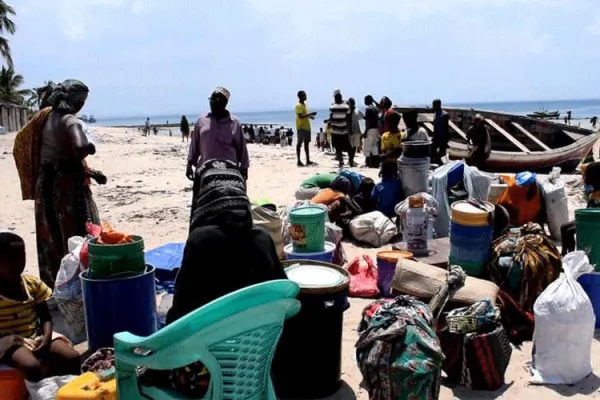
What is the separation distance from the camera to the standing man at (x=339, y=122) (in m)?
12.0

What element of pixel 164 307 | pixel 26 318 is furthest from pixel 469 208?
pixel 26 318

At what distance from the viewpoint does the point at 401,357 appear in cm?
279

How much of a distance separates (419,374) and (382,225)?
151 inches

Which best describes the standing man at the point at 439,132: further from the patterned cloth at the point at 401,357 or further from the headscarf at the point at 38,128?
the patterned cloth at the point at 401,357

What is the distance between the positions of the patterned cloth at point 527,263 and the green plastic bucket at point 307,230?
1368mm

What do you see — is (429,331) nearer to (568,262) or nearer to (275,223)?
(568,262)

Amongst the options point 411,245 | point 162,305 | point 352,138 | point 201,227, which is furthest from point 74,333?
point 352,138

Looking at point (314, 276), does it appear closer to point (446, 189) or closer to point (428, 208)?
point (428, 208)

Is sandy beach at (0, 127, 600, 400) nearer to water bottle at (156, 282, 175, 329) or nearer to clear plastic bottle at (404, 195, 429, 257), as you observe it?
clear plastic bottle at (404, 195, 429, 257)

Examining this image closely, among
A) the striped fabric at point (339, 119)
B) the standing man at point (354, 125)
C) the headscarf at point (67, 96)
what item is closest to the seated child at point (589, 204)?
the headscarf at point (67, 96)

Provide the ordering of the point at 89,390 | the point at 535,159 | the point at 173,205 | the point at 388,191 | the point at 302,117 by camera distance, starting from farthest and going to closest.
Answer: the point at 302,117, the point at 535,159, the point at 173,205, the point at 388,191, the point at 89,390

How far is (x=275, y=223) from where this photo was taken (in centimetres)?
516

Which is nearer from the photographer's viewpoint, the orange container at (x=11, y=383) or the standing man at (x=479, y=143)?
the orange container at (x=11, y=383)

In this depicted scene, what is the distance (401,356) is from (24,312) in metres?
2.01
